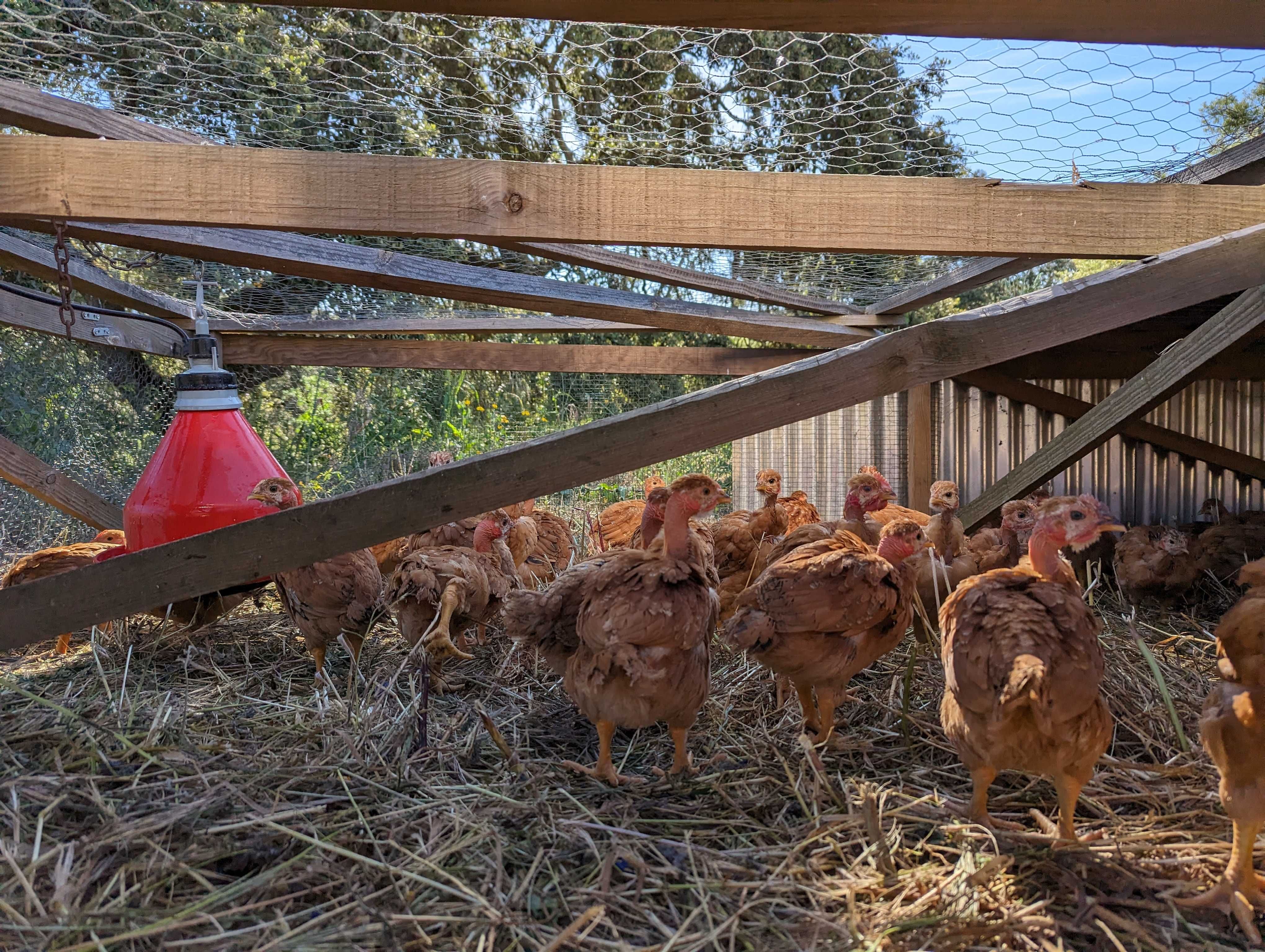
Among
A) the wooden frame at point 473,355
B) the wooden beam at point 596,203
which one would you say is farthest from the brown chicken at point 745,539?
the wooden beam at point 596,203

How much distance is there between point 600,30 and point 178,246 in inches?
72.9

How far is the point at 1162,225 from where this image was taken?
8.38ft

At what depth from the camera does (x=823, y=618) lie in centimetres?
284

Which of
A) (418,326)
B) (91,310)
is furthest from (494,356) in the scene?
(91,310)

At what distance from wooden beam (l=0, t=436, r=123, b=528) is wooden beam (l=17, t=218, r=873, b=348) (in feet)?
5.64

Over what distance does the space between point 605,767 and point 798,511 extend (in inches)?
109

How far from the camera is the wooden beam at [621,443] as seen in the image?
1962 millimetres

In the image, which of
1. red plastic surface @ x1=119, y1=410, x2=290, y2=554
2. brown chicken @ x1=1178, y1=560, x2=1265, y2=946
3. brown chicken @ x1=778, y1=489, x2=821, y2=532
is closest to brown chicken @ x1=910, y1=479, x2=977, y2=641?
brown chicken @ x1=778, y1=489, x2=821, y2=532

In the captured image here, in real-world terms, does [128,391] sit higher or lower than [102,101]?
lower

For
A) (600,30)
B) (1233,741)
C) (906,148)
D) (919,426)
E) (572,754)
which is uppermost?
(600,30)

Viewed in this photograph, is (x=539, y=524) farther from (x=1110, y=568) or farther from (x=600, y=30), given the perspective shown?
(x=1110, y=568)

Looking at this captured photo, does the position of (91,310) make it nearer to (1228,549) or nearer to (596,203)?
(596,203)

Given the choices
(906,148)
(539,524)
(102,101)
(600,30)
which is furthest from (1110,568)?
(102,101)

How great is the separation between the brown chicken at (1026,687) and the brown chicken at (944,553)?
1.60 m
